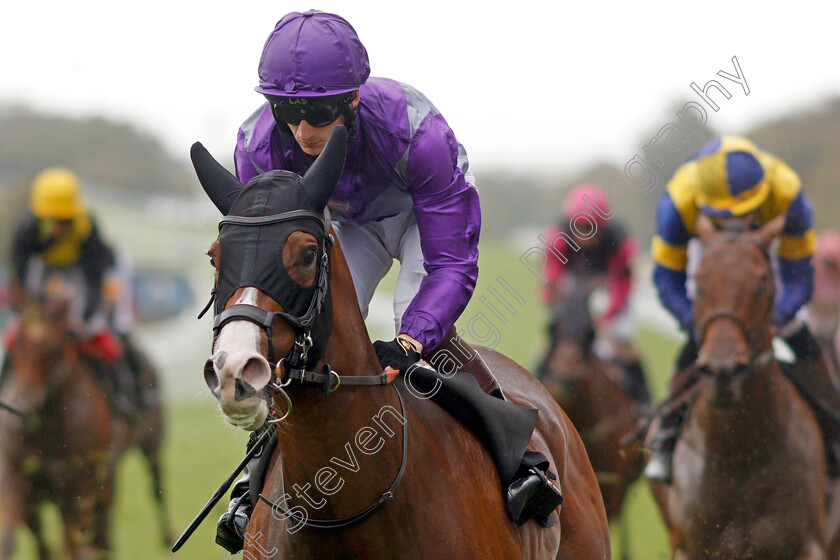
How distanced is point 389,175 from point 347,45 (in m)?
0.43

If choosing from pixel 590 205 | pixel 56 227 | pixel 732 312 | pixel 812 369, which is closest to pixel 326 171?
pixel 732 312

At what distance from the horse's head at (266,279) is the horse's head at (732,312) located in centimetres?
278

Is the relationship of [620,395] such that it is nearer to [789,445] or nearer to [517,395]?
[789,445]

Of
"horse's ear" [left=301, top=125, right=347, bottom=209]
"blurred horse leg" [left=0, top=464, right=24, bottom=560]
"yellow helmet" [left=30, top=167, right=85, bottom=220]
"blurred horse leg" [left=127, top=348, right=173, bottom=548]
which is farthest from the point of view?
"blurred horse leg" [left=127, top=348, right=173, bottom=548]

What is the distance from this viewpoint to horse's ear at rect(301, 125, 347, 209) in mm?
2174

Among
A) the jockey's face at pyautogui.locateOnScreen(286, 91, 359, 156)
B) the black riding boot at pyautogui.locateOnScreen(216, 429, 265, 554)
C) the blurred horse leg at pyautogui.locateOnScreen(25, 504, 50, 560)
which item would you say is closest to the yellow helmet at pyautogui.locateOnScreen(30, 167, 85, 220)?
the blurred horse leg at pyautogui.locateOnScreen(25, 504, 50, 560)

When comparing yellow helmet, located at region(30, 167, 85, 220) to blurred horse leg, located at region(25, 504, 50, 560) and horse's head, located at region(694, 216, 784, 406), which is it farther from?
horse's head, located at region(694, 216, 784, 406)

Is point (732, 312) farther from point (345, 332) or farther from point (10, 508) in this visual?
point (10, 508)

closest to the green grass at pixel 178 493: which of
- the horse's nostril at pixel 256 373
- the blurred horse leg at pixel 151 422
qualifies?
the blurred horse leg at pixel 151 422

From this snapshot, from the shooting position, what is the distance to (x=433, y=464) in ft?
8.39

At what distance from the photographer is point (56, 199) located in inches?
252

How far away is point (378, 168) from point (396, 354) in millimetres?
576

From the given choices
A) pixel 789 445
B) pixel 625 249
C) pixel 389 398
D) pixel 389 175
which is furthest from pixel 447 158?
pixel 625 249

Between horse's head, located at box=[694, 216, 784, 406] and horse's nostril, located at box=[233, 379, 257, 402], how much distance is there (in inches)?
120
